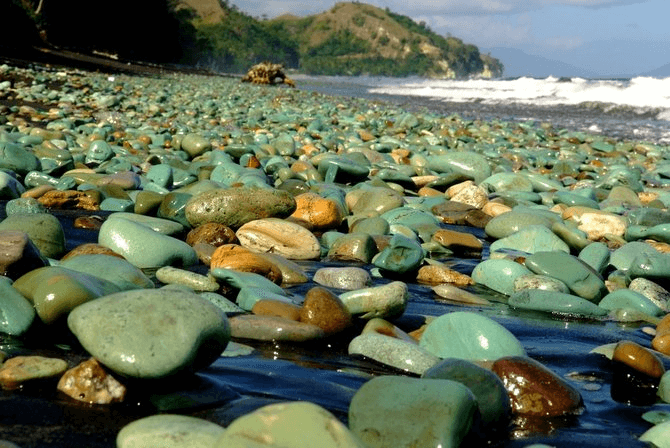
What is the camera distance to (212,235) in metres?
4.02

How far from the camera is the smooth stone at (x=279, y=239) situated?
13.0 ft

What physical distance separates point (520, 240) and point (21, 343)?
285cm

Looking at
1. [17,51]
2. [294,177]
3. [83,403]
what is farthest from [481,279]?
[17,51]

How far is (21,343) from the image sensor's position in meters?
2.21

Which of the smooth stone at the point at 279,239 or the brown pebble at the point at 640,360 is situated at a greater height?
the brown pebble at the point at 640,360

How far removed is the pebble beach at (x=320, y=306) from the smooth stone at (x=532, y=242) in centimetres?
1

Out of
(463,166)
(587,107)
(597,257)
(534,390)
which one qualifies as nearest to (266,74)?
(587,107)

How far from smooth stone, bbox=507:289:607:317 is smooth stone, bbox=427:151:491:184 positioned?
3.65 metres

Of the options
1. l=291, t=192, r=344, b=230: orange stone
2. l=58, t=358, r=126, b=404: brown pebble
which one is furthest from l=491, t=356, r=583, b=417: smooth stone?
l=291, t=192, r=344, b=230: orange stone

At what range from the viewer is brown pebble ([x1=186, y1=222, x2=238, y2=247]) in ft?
13.1

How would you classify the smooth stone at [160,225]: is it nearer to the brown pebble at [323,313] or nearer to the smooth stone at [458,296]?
the smooth stone at [458,296]

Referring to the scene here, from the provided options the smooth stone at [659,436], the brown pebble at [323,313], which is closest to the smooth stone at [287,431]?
the smooth stone at [659,436]

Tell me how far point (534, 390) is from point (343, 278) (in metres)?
1.41

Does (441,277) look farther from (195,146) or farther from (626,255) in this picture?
(195,146)
